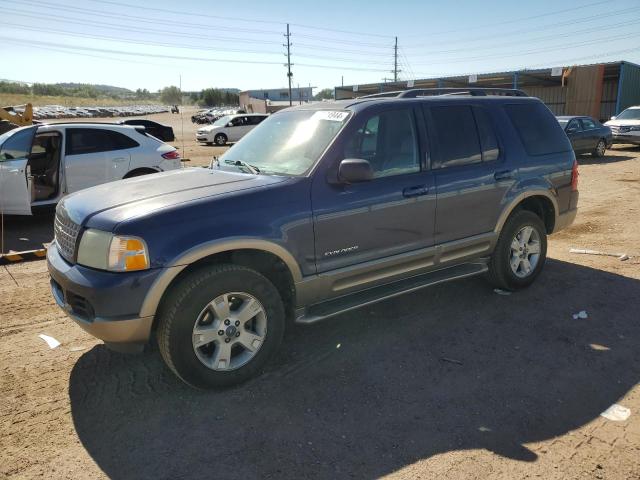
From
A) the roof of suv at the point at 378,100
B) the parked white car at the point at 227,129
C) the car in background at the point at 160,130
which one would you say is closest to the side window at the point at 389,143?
the roof of suv at the point at 378,100

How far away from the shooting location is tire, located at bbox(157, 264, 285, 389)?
10.3 feet

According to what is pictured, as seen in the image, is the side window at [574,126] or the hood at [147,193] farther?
the side window at [574,126]

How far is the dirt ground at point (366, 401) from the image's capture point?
2.72 m

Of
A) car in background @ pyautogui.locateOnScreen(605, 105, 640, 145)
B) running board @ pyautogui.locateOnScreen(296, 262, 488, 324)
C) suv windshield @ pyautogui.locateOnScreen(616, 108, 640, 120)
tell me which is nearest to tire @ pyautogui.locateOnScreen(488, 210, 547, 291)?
running board @ pyautogui.locateOnScreen(296, 262, 488, 324)

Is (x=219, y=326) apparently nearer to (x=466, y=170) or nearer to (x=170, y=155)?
(x=466, y=170)

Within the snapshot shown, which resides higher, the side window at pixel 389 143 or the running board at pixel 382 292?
the side window at pixel 389 143

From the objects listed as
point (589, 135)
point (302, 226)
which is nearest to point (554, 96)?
point (589, 135)

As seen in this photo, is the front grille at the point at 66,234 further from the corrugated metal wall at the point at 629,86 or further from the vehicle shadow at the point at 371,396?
the corrugated metal wall at the point at 629,86

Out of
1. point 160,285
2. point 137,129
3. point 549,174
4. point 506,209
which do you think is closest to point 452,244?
point 506,209

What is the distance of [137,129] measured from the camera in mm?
8945

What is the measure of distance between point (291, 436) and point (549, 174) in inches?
149

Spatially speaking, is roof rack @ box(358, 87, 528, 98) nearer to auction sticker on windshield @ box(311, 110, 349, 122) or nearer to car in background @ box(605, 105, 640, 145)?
auction sticker on windshield @ box(311, 110, 349, 122)

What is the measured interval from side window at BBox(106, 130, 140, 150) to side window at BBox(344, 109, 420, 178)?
19.4ft

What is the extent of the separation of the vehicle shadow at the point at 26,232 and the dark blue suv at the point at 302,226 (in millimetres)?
4125
